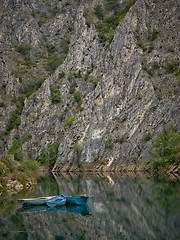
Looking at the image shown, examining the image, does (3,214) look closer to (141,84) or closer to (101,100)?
(141,84)

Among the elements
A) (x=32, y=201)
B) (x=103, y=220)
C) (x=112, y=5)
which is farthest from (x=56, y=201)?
(x=112, y=5)

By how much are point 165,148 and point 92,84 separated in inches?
2087

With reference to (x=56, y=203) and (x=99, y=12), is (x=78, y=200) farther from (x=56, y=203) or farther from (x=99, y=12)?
(x=99, y=12)

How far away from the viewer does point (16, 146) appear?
112 m

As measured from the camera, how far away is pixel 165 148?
215 feet

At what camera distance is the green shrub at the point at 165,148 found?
63.8 m

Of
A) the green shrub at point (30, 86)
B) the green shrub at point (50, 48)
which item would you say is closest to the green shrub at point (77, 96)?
the green shrub at point (30, 86)

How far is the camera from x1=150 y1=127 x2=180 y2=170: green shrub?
6375cm

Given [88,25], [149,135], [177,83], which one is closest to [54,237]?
[149,135]

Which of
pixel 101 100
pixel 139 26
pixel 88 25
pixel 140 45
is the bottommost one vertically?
pixel 101 100

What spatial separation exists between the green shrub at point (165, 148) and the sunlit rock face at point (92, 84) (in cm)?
448

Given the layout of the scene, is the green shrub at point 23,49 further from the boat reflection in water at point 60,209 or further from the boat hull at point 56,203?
the boat hull at point 56,203

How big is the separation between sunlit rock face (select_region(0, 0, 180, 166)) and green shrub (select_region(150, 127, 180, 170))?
4.48 meters

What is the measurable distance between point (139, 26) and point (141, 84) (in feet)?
94.0
